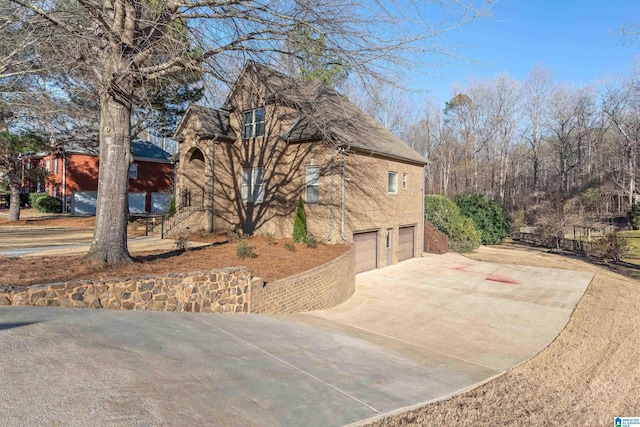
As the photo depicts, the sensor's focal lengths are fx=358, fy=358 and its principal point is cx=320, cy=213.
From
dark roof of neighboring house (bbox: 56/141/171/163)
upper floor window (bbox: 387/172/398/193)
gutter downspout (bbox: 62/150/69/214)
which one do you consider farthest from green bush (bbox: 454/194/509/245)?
gutter downspout (bbox: 62/150/69/214)

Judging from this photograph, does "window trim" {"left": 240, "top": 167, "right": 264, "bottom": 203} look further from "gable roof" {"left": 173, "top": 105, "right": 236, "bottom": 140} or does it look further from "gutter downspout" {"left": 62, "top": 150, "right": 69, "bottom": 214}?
"gutter downspout" {"left": 62, "top": 150, "right": 69, "bottom": 214}

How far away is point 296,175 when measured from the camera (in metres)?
15.8

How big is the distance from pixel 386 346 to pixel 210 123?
14344mm

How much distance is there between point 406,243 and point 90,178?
25.1m

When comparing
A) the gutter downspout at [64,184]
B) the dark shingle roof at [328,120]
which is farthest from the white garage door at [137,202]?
the dark shingle roof at [328,120]

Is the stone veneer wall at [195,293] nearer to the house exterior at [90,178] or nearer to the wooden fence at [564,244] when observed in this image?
the house exterior at [90,178]

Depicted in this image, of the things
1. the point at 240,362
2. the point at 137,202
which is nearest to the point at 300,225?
the point at 240,362

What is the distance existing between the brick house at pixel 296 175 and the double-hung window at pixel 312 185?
43 millimetres

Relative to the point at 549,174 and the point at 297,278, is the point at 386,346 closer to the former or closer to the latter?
the point at 297,278

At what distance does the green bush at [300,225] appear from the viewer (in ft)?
47.7

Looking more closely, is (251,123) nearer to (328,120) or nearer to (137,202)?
Answer: (328,120)

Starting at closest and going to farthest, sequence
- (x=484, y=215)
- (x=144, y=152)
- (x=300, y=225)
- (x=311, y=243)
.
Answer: (x=311, y=243) < (x=300, y=225) < (x=484, y=215) < (x=144, y=152)

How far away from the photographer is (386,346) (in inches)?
279

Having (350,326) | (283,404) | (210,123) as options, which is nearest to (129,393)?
(283,404)
